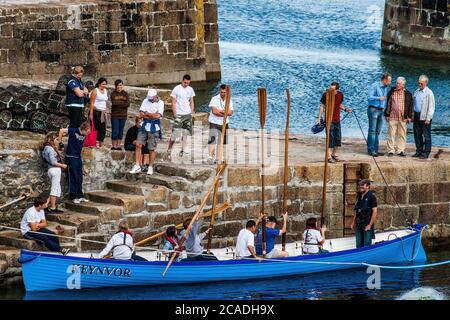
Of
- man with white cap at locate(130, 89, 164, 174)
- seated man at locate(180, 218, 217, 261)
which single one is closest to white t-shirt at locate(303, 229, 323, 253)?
seated man at locate(180, 218, 217, 261)

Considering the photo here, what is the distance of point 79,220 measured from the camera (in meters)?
26.8

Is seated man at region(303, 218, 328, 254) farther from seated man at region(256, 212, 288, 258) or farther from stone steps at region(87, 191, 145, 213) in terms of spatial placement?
stone steps at region(87, 191, 145, 213)

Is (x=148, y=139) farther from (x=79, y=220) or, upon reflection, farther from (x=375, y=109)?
(x=375, y=109)

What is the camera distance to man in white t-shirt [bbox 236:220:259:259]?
26625 mm

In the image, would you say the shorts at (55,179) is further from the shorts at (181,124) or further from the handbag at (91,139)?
the shorts at (181,124)

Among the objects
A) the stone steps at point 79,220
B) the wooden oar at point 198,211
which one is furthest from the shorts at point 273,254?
the stone steps at point 79,220

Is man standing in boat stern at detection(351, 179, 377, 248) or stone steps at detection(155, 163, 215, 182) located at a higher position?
stone steps at detection(155, 163, 215, 182)

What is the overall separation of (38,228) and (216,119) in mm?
4317

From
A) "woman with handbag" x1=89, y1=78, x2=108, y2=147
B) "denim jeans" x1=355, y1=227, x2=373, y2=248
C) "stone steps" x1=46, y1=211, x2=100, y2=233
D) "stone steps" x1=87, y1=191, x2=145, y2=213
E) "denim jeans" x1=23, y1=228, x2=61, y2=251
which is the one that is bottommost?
"denim jeans" x1=355, y1=227, x2=373, y2=248

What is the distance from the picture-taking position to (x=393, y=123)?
30.1m

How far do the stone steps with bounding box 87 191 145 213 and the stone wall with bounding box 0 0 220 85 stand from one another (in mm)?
13766

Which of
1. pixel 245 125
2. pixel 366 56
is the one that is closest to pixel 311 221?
pixel 245 125

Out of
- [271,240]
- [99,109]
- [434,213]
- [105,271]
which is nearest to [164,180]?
[99,109]
